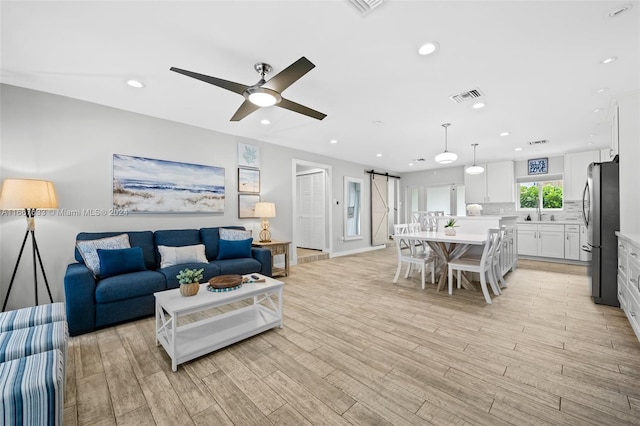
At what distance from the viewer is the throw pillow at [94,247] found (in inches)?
114

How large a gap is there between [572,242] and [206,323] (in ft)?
24.3

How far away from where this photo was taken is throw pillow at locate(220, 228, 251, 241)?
4156 mm

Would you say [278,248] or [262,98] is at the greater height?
[262,98]

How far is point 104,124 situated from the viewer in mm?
3453

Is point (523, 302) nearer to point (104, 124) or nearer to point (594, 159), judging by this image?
point (594, 159)

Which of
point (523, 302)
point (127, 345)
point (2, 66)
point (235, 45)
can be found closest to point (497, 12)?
point (235, 45)

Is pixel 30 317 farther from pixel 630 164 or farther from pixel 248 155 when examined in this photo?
pixel 630 164

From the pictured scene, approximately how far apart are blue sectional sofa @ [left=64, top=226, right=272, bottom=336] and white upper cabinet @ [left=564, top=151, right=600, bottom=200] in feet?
23.9

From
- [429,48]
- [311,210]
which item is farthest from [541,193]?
[429,48]

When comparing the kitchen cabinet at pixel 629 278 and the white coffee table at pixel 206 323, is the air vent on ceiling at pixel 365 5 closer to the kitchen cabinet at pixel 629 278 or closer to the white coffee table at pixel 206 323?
the white coffee table at pixel 206 323

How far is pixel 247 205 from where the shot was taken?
16.2ft

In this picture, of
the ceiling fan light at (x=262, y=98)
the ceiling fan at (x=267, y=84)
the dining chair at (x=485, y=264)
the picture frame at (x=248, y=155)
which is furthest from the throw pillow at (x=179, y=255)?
the dining chair at (x=485, y=264)

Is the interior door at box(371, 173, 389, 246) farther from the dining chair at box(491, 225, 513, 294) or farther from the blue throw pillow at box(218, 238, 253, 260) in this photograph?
the blue throw pillow at box(218, 238, 253, 260)

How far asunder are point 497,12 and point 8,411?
3514mm
